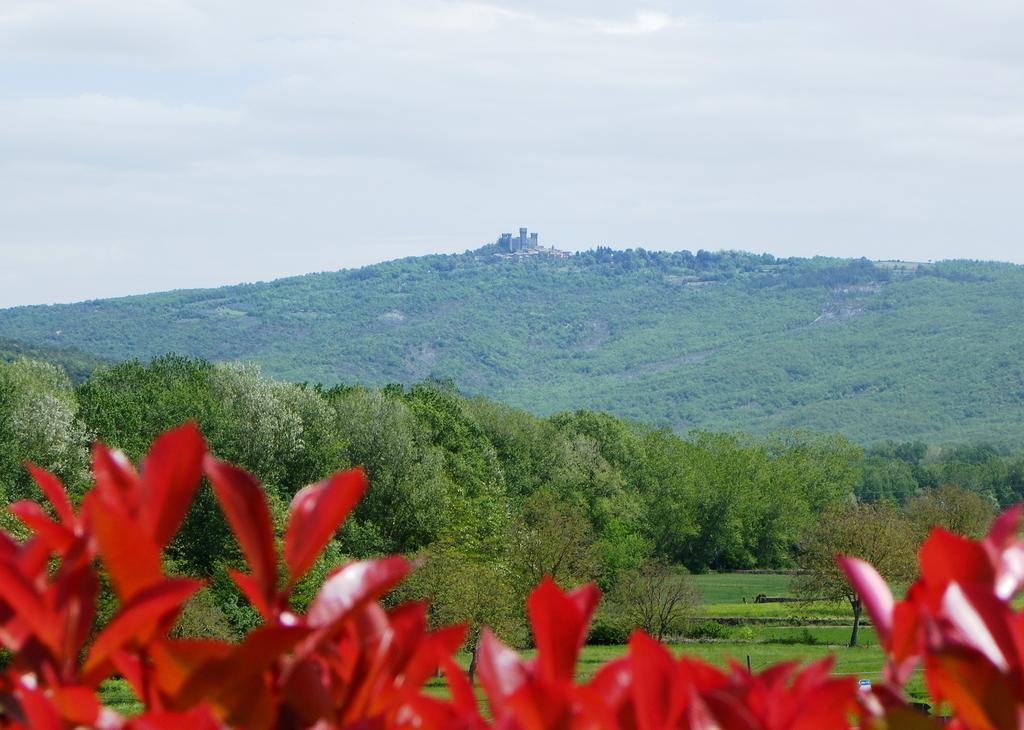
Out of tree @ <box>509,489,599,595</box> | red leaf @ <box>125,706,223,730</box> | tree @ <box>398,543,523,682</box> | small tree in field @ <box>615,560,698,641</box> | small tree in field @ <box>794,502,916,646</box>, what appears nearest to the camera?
red leaf @ <box>125,706,223,730</box>

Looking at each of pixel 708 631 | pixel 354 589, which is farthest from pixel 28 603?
pixel 708 631

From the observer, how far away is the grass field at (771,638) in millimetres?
42688

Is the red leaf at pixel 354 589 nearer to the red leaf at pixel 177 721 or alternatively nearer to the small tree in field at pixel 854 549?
the red leaf at pixel 177 721

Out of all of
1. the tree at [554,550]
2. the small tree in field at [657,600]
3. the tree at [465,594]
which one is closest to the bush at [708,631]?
the small tree in field at [657,600]

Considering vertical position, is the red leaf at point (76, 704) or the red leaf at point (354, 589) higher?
the red leaf at point (354, 589)

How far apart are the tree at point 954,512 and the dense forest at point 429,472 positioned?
12922 millimetres

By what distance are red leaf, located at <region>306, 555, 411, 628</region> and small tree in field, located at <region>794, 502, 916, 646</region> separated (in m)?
47.2

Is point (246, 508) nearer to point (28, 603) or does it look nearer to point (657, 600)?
point (28, 603)

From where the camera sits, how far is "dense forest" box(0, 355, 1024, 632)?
37906 mm

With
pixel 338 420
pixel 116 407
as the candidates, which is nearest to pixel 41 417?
pixel 116 407

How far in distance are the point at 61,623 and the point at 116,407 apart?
41804 mm

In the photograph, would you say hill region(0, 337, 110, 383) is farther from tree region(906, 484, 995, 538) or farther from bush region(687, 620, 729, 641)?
tree region(906, 484, 995, 538)

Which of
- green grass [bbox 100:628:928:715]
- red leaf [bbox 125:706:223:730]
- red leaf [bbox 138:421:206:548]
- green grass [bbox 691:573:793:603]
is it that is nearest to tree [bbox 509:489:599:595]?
green grass [bbox 100:628:928:715]

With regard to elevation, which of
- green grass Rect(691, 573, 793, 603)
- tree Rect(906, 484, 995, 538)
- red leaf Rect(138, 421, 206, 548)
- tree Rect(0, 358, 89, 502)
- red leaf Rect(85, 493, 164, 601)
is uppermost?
red leaf Rect(138, 421, 206, 548)
